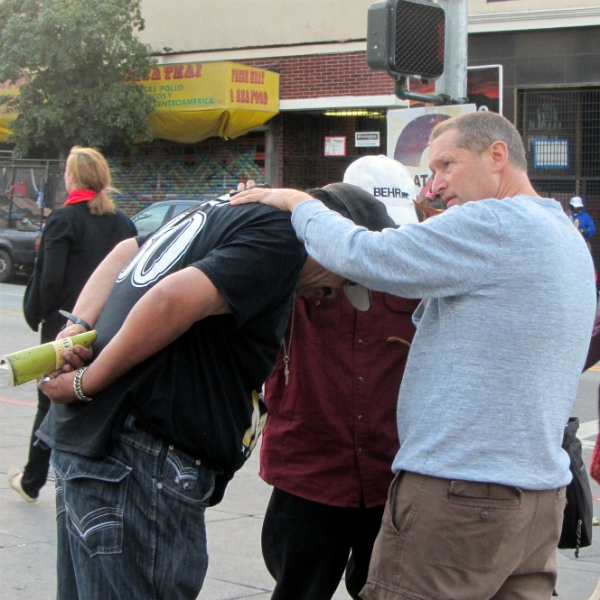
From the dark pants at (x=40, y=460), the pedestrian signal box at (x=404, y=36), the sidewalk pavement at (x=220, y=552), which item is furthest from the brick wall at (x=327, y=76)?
the dark pants at (x=40, y=460)

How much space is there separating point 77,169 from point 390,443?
306cm

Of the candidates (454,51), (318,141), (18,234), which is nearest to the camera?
(454,51)

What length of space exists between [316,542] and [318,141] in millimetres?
18951

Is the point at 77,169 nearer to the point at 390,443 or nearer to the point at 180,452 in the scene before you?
the point at 390,443

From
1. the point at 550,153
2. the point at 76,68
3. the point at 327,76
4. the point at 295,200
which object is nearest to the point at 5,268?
the point at 76,68

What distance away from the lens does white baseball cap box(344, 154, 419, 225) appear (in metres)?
3.42

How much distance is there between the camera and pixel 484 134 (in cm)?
237

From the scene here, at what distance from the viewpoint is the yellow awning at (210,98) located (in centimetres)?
1950

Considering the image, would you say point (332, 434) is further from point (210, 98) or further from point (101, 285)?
point (210, 98)

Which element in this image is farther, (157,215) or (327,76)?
(327,76)

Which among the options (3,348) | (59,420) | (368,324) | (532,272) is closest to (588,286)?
(532,272)

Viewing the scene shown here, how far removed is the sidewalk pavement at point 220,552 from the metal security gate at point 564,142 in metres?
12.4

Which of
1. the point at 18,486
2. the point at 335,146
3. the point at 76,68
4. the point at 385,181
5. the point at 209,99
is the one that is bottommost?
the point at 18,486

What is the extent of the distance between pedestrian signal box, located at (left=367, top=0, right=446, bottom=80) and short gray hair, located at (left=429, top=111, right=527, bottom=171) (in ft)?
13.8
